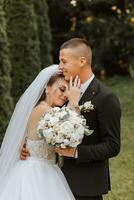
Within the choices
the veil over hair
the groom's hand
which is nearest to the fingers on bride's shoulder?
the veil over hair

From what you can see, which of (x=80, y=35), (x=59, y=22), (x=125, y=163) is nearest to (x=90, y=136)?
(x=125, y=163)

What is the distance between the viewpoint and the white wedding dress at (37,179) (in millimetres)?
4359

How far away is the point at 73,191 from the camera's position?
4137mm

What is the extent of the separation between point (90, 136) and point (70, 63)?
50cm

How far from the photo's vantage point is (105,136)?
156 inches

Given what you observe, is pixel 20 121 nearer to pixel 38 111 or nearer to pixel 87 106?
pixel 38 111

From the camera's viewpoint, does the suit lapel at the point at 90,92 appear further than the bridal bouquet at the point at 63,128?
Yes

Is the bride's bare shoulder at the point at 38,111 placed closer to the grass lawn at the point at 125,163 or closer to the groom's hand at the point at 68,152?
the groom's hand at the point at 68,152

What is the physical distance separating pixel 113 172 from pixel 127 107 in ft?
18.0

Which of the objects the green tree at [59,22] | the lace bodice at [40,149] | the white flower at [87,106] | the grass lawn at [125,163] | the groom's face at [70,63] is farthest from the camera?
the green tree at [59,22]

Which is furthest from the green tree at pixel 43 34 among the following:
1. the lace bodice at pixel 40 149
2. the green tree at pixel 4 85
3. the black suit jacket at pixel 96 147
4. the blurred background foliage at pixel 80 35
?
the black suit jacket at pixel 96 147

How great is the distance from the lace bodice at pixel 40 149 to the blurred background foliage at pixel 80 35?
4005mm

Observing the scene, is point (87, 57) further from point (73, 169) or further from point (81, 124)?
point (73, 169)

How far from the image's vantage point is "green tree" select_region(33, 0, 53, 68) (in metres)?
14.2
